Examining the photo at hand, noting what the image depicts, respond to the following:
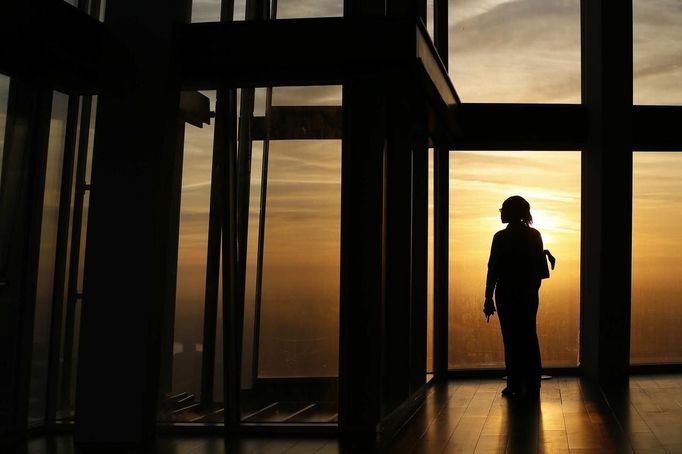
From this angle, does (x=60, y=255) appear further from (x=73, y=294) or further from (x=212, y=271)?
(x=212, y=271)

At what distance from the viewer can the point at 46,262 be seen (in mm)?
6293

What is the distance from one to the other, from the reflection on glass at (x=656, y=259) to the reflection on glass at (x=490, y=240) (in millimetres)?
688

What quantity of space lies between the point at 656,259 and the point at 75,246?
20.1ft

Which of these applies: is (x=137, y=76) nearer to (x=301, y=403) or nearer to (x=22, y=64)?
(x=22, y=64)

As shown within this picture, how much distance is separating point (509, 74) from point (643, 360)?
3332mm

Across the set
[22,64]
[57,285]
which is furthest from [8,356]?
[22,64]

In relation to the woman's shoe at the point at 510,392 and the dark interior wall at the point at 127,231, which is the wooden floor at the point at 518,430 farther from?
the dark interior wall at the point at 127,231

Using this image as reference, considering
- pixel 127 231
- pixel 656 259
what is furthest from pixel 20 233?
pixel 656 259

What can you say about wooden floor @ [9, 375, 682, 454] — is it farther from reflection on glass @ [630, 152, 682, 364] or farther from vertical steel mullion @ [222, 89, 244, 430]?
reflection on glass @ [630, 152, 682, 364]

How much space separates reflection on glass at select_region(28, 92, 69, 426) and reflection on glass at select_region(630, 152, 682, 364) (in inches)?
237

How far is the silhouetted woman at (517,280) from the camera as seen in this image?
7.66 metres

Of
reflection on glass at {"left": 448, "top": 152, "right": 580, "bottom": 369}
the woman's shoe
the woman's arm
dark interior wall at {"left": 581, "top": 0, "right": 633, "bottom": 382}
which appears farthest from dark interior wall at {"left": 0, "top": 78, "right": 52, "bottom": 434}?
dark interior wall at {"left": 581, "top": 0, "right": 633, "bottom": 382}

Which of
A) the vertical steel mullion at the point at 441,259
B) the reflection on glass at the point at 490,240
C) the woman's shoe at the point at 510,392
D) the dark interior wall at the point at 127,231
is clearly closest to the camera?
the dark interior wall at the point at 127,231

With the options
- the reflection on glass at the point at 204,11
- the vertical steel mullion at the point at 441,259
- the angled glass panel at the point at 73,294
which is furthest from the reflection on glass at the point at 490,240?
the angled glass panel at the point at 73,294
